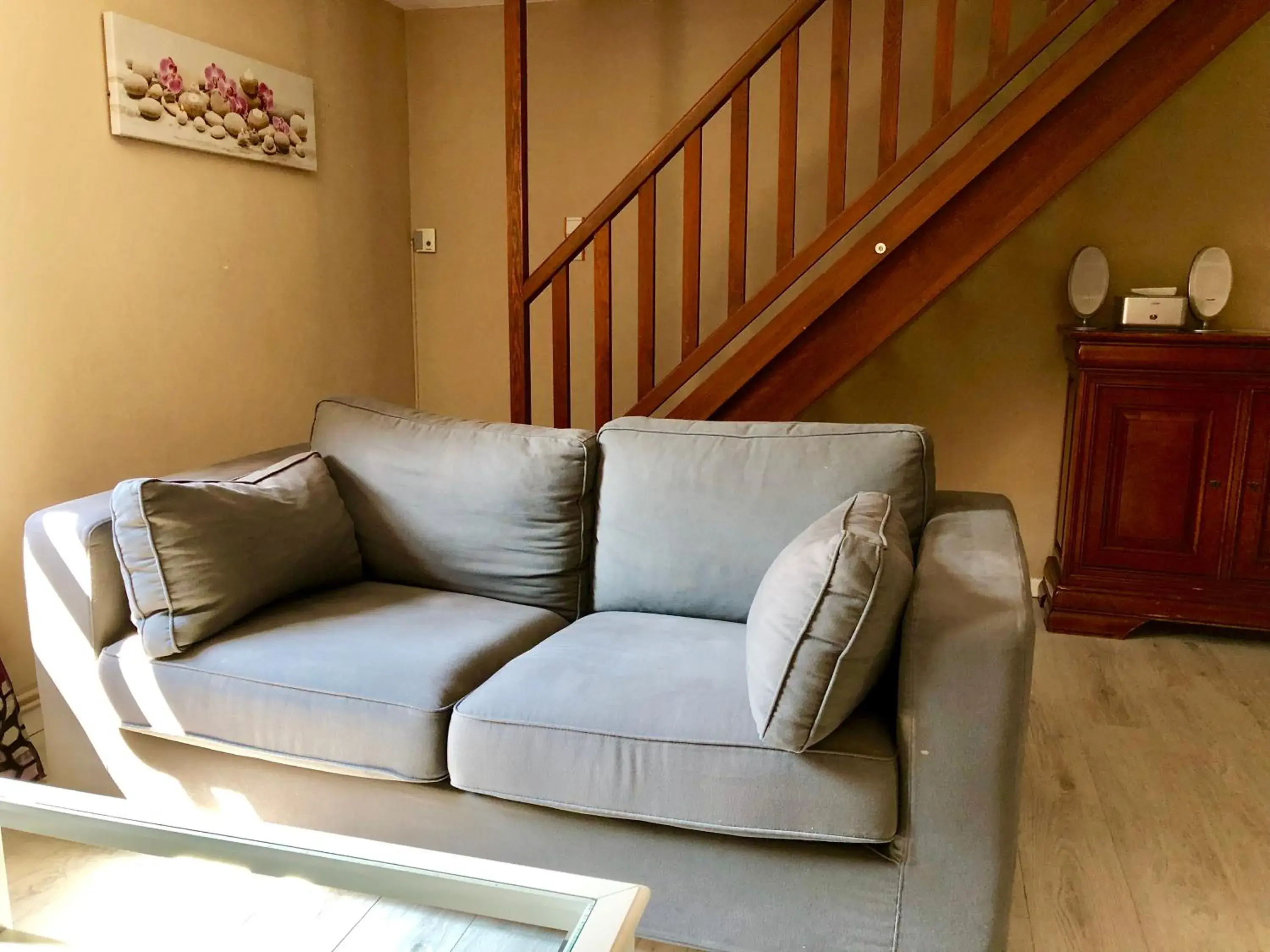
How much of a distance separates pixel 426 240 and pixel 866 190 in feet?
6.27

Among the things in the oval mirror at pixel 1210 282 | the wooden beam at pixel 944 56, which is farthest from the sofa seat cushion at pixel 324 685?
the oval mirror at pixel 1210 282

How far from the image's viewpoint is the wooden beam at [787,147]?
270 centimetres

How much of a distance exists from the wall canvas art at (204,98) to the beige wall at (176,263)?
0.04 meters

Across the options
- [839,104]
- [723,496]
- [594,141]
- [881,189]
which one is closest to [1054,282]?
[881,189]

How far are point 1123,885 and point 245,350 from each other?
8.92 ft

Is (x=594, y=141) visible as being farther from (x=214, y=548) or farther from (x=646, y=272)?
(x=214, y=548)

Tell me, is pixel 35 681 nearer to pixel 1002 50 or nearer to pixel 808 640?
pixel 808 640

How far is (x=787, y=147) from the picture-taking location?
2.74m

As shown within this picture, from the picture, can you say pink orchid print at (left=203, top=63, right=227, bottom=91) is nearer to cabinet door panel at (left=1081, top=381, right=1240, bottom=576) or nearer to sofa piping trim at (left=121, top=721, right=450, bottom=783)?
sofa piping trim at (left=121, top=721, right=450, bottom=783)

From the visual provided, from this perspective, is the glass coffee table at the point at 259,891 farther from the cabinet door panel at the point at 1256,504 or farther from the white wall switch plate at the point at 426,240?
the white wall switch plate at the point at 426,240

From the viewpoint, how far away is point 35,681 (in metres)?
2.49

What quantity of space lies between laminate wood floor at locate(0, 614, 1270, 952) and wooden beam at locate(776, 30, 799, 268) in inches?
56.4

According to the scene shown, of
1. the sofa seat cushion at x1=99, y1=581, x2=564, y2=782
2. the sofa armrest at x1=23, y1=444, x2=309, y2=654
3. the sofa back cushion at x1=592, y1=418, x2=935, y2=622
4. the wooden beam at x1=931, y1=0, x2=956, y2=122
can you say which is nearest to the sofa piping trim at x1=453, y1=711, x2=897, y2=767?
the sofa seat cushion at x1=99, y1=581, x2=564, y2=782

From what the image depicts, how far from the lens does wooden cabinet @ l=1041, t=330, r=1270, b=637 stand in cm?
300
